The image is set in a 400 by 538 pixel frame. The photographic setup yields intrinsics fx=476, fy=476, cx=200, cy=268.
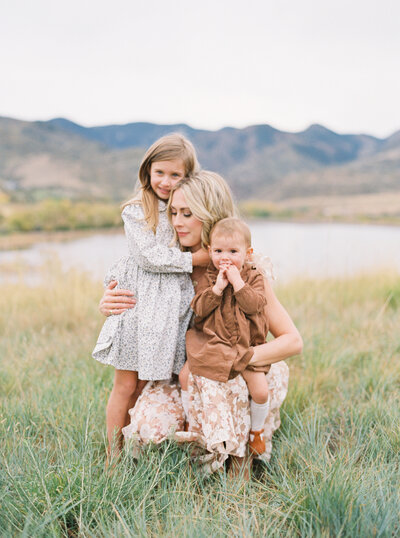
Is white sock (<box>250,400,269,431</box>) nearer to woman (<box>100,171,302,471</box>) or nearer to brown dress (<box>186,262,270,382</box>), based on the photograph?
woman (<box>100,171,302,471</box>)

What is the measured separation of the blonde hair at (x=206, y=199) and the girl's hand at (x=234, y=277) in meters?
0.37

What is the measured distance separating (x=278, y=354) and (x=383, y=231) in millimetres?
8159

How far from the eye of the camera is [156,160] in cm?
277

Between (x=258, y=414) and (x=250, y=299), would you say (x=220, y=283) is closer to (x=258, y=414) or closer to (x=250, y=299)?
(x=250, y=299)

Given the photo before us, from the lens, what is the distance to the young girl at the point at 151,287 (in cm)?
A: 252

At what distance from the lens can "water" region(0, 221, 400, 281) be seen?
7297 millimetres

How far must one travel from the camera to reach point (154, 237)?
2.63m

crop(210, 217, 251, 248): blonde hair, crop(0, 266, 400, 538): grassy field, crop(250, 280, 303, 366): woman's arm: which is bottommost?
crop(0, 266, 400, 538): grassy field

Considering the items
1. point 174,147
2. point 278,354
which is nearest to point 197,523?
point 278,354

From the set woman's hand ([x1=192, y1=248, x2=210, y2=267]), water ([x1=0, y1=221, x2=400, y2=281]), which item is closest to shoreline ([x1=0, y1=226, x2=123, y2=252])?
water ([x1=0, y1=221, x2=400, y2=281])

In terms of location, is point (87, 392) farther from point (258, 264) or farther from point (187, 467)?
point (258, 264)

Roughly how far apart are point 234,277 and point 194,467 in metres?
1.04

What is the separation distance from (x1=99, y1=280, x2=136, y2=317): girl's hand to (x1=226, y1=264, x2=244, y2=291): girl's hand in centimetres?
64

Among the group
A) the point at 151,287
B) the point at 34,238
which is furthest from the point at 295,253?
the point at 151,287
